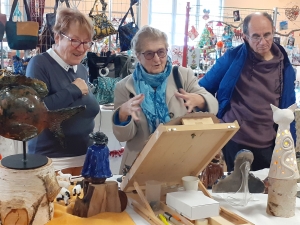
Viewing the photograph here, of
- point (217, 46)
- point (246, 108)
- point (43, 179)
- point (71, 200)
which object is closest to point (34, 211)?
point (43, 179)

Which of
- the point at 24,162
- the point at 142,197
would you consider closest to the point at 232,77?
the point at 142,197

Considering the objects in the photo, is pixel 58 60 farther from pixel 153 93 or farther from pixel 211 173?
pixel 211 173

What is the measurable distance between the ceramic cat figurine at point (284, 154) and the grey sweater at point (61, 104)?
775mm

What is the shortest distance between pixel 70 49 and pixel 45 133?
0.35 meters

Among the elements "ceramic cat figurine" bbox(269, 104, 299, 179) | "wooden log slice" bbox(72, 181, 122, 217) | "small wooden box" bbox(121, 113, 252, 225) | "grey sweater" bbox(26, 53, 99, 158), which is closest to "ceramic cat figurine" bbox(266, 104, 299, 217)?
"ceramic cat figurine" bbox(269, 104, 299, 179)

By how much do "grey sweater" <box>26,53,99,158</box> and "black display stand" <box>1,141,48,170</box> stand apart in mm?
497

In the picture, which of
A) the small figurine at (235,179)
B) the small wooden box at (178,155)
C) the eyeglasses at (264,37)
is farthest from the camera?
the eyeglasses at (264,37)

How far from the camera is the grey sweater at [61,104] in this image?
1.40 m

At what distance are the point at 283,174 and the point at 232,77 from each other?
775mm

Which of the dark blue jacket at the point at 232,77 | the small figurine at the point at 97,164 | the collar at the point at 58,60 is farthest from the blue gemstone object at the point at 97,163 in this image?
the dark blue jacket at the point at 232,77

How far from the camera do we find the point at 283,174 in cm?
97

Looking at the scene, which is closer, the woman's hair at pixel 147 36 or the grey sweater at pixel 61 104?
the woman's hair at pixel 147 36

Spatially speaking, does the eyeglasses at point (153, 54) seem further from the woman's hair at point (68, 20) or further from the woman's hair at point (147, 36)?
the woman's hair at point (68, 20)

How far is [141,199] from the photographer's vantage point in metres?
1.00
